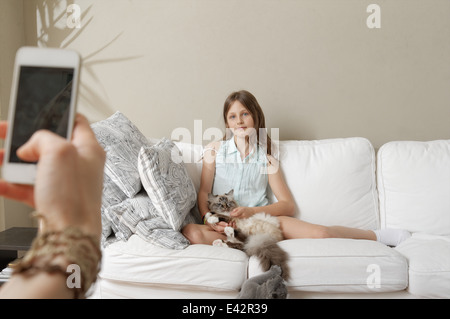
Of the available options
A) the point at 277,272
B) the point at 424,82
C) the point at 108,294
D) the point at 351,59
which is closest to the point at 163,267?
the point at 108,294

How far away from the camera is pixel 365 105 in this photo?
→ 9.41 feet

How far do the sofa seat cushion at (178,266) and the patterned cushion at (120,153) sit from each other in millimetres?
322

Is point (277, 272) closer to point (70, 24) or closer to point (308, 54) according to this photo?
point (308, 54)

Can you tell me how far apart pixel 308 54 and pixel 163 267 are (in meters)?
1.86

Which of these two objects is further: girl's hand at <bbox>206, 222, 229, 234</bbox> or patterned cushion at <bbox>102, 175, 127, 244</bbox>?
girl's hand at <bbox>206, 222, 229, 234</bbox>

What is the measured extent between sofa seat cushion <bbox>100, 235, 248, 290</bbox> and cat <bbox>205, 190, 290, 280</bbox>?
0.10 m

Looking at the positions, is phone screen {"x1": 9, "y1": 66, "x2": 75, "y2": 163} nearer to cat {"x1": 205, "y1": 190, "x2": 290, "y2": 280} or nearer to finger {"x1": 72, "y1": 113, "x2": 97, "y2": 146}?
finger {"x1": 72, "y1": 113, "x2": 97, "y2": 146}

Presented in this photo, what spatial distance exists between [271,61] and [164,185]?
54.3 inches

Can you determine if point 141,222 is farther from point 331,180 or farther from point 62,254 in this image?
point 62,254

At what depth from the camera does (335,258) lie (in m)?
1.85

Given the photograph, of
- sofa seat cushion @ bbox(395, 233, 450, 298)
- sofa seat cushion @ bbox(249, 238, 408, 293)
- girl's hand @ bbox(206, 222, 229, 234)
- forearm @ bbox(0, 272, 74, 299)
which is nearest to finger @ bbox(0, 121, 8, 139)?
forearm @ bbox(0, 272, 74, 299)

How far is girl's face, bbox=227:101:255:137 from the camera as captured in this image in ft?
8.42

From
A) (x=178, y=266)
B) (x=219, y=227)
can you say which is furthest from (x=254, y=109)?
(x=178, y=266)

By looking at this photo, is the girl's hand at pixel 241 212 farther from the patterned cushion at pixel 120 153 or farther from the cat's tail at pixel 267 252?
the patterned cushion at pixel 120 153
